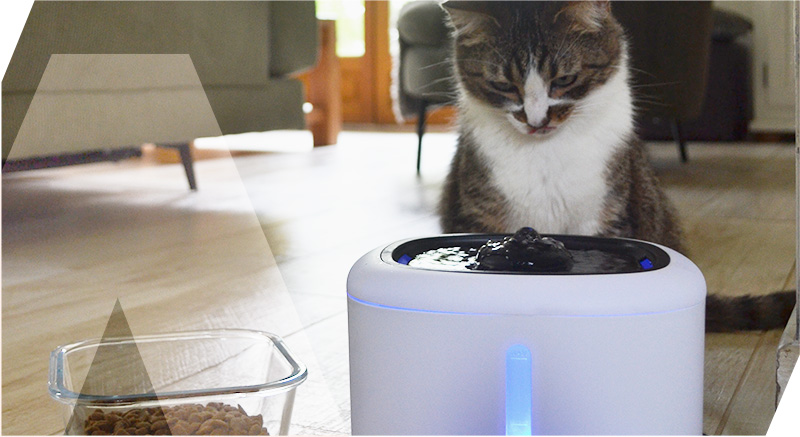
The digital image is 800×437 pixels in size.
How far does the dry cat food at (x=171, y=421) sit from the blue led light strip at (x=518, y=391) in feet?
0.76

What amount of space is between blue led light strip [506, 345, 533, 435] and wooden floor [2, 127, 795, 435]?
0.28 m

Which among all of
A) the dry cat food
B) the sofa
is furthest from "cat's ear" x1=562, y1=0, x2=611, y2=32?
the sofa

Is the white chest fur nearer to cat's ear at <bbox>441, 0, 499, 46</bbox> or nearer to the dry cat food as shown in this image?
cat's ear at <bbox>441, 0, 499, 46</bbox>

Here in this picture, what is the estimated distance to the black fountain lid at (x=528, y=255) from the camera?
2.00 ft

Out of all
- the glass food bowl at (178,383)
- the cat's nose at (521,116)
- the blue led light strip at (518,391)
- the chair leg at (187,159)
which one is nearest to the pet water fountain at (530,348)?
the blue led light strip at (518,391)

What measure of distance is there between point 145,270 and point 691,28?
1810mm

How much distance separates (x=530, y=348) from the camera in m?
0.55

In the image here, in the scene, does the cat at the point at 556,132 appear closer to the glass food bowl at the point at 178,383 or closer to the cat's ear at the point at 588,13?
the cat's ear at the point at 588,13

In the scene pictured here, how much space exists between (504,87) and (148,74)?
119cm

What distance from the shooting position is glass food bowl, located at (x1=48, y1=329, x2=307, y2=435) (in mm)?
648

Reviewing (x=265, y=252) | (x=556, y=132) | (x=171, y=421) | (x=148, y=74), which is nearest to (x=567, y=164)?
(x=556, y=132)

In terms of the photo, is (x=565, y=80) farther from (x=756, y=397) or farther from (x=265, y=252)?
(x=265, y=252)

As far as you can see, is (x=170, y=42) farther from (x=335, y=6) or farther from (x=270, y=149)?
(x=335, y=6)

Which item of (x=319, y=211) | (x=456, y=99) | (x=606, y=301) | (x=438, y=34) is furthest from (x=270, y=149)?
(x=606, y=301)
